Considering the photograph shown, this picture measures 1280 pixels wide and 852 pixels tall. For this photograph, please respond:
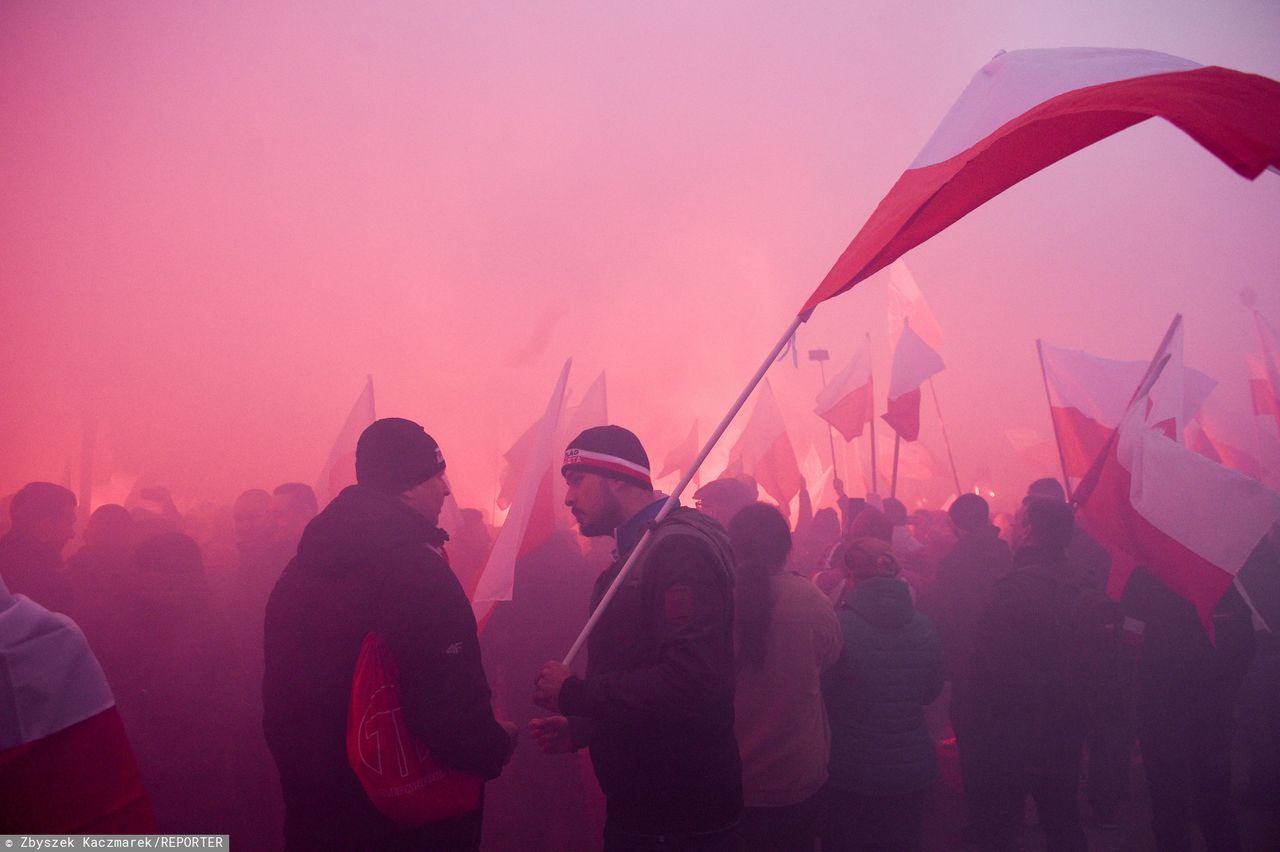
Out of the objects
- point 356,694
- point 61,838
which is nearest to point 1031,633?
point 356,694

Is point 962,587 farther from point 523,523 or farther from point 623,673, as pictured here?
point 623,673

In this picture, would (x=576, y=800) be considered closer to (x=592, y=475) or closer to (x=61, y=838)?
(x=592, y=475)

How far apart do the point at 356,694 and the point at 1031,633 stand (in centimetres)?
338

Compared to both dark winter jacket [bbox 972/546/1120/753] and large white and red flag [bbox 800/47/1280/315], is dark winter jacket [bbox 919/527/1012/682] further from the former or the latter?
large white and red flag [bbox 800/47/1280/315]

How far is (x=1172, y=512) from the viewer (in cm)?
416

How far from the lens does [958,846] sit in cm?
520

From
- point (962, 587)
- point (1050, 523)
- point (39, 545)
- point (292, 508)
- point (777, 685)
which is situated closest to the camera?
point (777, 685)

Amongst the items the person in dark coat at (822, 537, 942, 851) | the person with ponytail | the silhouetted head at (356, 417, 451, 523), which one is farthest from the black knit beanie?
the person in dark coat at (822, 537, 942, 851)

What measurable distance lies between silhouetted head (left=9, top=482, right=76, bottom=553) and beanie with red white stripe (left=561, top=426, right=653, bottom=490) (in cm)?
374

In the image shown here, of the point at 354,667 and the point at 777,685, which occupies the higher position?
the point at 354,667

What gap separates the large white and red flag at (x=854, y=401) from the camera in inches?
300

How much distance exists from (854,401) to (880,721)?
15.1 feet

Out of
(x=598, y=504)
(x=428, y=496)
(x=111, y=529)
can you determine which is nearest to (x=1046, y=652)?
(x=598, y=504)

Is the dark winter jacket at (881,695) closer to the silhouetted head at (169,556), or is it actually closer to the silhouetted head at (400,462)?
Answer: the silhouetted head at (400,462)
